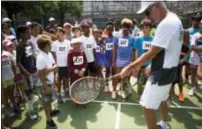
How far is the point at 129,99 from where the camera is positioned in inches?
284

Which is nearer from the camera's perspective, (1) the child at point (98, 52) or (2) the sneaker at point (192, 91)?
(2) the sneaker at point (192, 91)

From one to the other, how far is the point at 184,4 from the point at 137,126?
23.4 m

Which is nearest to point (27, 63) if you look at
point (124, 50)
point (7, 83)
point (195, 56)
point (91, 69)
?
point (7, 83)

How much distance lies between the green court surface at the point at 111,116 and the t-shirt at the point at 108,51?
114cm

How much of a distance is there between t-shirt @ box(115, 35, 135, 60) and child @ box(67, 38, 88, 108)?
1.00 metres

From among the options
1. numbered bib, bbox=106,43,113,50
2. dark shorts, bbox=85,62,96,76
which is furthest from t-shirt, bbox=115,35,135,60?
dark shorts, bbox=85,62,96,76

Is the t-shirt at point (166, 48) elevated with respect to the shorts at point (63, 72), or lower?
elevated

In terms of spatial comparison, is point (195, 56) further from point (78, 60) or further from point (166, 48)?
point (166, 48)

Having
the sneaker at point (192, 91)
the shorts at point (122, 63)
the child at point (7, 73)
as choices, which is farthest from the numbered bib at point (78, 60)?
the sneaker at point (192, 91)

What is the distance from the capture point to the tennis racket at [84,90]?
4.33m

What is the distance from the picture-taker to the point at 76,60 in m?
6.62

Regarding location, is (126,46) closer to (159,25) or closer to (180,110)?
(180,110)

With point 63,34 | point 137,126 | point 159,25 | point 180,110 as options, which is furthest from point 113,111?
point 159,25

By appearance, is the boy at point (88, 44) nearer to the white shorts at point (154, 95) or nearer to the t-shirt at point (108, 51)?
the t-shirt at point (108, 51)
